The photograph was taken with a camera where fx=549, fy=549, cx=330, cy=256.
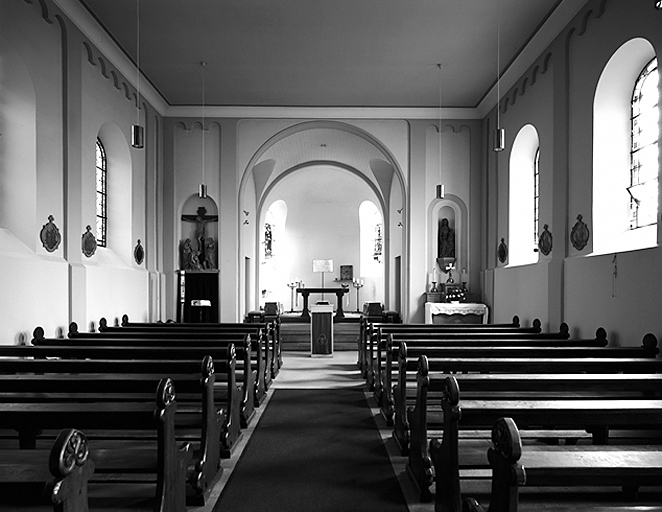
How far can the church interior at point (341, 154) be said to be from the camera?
6.70 m

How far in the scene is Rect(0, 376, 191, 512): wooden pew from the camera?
2.87 m

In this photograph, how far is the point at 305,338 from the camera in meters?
12.9

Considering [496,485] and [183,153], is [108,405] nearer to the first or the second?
[496,485]

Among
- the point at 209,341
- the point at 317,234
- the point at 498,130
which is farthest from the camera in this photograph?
the point at 317,234

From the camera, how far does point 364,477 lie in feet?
14.0

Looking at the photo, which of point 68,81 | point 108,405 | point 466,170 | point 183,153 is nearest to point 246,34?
point 68,81

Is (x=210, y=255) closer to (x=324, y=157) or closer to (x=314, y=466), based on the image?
(x=324, y=157)

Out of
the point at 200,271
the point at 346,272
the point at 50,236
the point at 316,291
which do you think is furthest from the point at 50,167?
the point at 346,272

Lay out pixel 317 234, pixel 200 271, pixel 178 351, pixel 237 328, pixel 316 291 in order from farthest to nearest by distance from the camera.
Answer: pixel 317 234, pixel 316 291, pixel 200 271, pixel 237 328, pixel 178 351

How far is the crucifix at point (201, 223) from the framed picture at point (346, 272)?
9871mm

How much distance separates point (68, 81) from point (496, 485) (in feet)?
26.6

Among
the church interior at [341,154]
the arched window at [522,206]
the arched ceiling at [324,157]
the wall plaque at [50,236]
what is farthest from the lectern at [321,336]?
the wall plaque at [50,236]

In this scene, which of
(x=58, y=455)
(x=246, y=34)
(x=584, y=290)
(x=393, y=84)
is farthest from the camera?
(x=393, y=84)

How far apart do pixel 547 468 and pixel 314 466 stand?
255 centimetres
